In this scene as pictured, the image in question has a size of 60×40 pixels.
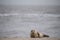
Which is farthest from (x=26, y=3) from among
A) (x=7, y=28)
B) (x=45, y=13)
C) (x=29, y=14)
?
(x=7, y=28)

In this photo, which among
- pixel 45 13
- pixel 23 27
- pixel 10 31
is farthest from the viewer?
pixel 45 13

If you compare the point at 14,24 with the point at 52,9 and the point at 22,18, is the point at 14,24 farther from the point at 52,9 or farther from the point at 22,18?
the point at 52,9

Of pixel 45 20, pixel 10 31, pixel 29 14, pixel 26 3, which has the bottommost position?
pixel 10 31

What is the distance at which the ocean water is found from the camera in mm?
2318

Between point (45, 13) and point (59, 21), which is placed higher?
point (45, 13)

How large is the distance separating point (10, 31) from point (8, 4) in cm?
62

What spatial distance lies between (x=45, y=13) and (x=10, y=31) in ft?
3.05

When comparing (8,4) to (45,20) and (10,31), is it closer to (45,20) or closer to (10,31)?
(10,31)

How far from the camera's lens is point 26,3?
2.58 metres

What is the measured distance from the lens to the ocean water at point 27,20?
2318 mm

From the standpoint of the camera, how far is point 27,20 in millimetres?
2789

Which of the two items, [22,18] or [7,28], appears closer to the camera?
[7,28]

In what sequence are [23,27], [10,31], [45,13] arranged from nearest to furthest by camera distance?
1. [10,31]
2. [23,27]
3. [45,13]

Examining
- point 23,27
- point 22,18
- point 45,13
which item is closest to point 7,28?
point 23,27
